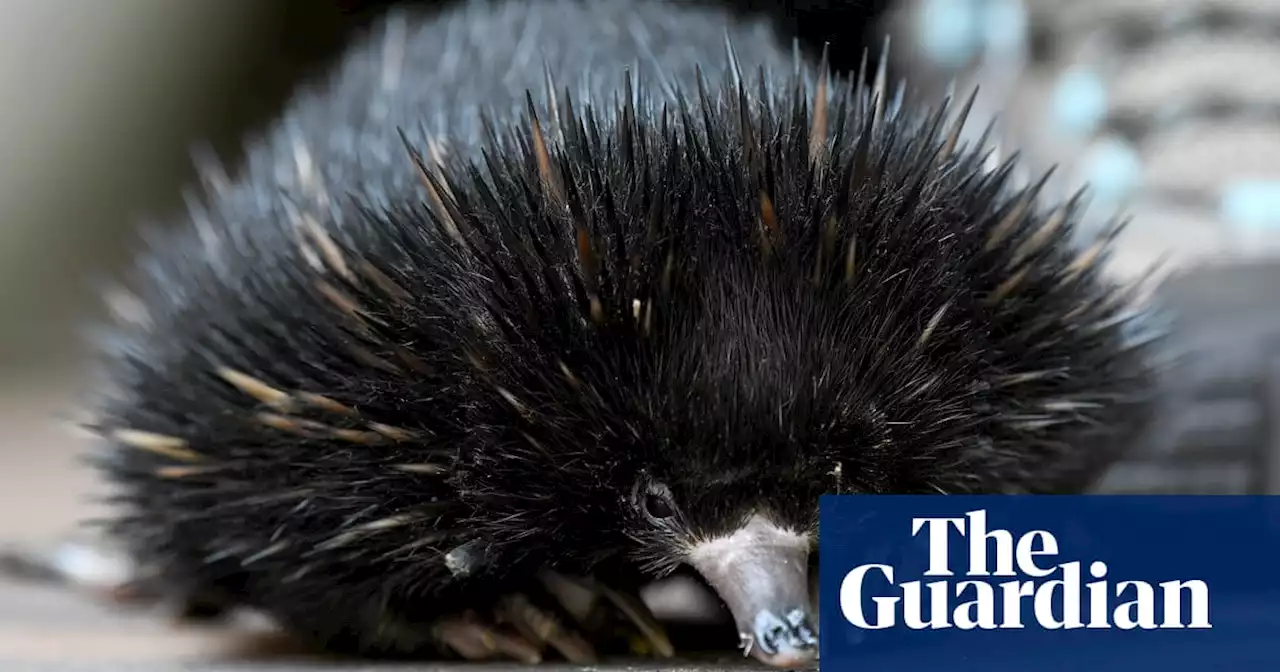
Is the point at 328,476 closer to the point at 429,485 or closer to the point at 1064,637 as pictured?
the point at 429,485

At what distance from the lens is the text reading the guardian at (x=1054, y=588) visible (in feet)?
2.95

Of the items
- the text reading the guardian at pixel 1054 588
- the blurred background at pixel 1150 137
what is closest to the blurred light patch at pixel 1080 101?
the blurred background at pixel 1150 137

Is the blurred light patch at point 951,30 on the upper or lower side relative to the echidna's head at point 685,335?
upper

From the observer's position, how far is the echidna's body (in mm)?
874

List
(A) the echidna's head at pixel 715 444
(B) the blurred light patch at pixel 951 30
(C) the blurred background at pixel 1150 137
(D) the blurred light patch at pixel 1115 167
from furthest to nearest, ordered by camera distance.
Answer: (D) the blurred light patch at pixel 1115 167
(B) the blurred light patch at pixel 951 30
(C) the blurred background at pixel 1150 137
(A) the echidna's head at pixel 715 444

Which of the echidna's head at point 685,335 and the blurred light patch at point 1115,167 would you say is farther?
the blurred light patch at point 1115,167

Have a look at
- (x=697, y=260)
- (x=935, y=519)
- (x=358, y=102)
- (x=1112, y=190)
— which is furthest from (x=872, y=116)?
(x=1112, y=190)

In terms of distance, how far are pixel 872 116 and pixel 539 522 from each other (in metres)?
0.39

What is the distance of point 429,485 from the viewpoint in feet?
3.21

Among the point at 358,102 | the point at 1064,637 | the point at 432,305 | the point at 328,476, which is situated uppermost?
the point at 358,102

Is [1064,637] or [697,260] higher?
[697,260]

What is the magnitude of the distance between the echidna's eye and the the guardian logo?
0.14 metres

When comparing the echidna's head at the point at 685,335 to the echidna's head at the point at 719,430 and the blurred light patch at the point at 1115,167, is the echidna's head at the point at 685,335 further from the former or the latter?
the blurred light patch at the point at 1115,167

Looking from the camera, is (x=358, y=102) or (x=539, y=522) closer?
(x=539, y=522)
